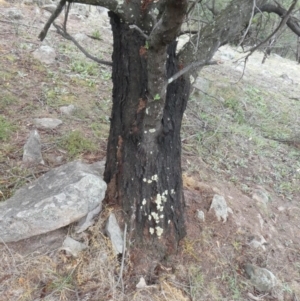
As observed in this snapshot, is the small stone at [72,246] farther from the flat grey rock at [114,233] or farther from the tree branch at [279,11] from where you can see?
the tree branch at [279,11]

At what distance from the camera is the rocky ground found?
6.78 ft

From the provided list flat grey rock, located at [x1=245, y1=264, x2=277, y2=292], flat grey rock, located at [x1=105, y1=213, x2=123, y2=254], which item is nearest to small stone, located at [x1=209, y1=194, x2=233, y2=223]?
flat grey rock, located at [x1=245, y1=264, x2=277, y2=292]

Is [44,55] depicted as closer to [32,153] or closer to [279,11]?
[32,153]

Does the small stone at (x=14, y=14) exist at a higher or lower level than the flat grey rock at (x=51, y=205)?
lower

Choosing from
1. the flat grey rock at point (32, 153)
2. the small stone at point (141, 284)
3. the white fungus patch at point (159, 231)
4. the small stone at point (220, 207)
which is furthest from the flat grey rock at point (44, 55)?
the small stone at point (141, 284)

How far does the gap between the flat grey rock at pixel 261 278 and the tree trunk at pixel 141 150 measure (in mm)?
576

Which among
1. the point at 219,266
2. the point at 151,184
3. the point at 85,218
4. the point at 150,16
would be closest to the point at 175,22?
the point at 150,16

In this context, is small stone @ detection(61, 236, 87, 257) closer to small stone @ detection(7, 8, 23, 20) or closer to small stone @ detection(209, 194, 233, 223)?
small stone @ detection(209, 194, 233, 223)

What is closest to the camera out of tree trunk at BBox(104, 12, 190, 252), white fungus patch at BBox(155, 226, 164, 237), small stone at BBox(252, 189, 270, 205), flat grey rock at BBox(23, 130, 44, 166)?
tree trunk at BBox(104, 12, 190, 252)

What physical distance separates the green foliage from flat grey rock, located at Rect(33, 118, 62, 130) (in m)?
0.26

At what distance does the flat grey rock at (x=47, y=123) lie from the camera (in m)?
3.42

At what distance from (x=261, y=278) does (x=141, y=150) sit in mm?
1206

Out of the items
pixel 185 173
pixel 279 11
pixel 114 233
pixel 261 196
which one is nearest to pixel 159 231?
pixel 114 233

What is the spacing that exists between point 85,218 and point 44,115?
68.8 inches
